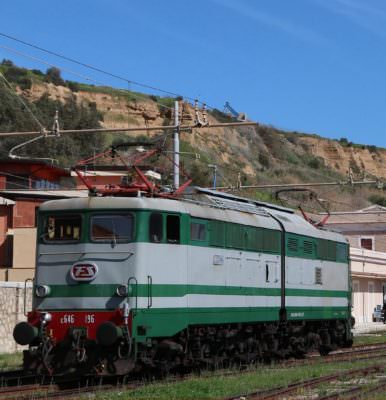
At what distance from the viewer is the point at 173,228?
56.5 feet

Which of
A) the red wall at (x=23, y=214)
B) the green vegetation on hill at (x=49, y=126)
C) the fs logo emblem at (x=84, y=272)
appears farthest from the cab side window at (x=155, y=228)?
the green vegetation on hill at (x=49, y=126)

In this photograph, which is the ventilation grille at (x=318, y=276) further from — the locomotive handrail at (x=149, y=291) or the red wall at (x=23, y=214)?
the red wall at (x=23, y=214)

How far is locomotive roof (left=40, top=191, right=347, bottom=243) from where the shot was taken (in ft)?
55.2

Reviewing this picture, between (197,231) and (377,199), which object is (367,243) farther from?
(377,199)

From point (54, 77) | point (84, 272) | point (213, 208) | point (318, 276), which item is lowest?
point (84, 272)

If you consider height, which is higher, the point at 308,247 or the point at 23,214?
the point at 23,214

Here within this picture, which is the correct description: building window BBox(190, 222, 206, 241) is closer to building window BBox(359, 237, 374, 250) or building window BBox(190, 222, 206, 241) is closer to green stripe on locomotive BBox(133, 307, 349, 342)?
green stripe on locomotive BBox(133, 307, 349, 342)

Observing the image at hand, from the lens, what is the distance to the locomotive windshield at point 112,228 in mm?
16594

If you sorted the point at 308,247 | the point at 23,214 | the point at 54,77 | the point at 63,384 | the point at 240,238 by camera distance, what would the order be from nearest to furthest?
the point at 63,384 < the point at 240,238 < the point at 308,247 < the point at 23,214 < the point at 54,77

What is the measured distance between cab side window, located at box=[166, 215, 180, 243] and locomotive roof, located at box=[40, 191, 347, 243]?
6.7 inches

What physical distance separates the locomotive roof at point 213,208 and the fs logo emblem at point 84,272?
3.80ft

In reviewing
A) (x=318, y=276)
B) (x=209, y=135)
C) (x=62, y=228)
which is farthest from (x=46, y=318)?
(x=209, y=135)

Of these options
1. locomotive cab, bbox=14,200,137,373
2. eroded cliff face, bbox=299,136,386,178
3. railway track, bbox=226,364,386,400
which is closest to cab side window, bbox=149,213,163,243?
locomotive cab, bbox=14,200,137,373

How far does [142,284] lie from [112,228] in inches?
49.8
